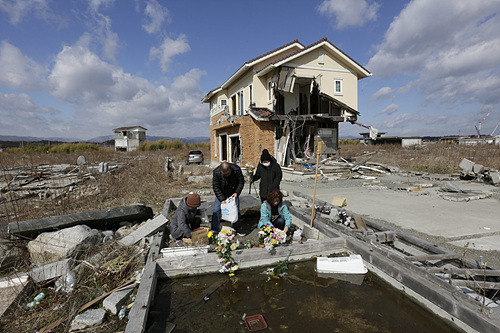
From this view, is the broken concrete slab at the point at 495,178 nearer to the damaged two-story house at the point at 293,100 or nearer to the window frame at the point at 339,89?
the damaged two-story house at the point at 293,100

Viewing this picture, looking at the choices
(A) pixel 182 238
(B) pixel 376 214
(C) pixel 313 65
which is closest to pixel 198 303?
(A) pixel 182 238

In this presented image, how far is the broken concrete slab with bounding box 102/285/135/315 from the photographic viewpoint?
130 inches

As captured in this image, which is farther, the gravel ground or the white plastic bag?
the white plastic bag

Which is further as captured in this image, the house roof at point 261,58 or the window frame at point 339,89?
the window frame at point 339,89

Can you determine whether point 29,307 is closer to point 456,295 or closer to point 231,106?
point 456,295

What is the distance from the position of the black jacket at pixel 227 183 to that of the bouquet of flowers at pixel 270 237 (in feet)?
4.46

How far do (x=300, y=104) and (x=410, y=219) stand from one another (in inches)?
496

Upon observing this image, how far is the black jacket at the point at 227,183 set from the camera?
5.77 m

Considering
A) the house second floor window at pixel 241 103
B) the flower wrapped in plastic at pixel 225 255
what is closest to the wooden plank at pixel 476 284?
the flower wrapped in plastic at pixel 225 255

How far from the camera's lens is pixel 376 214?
741 centimetres

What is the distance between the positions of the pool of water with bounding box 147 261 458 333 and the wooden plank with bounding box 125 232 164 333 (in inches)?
8.6

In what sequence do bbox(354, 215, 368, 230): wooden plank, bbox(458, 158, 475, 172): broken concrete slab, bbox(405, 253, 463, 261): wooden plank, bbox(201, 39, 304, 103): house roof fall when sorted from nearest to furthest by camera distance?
bbox(405, 253, 463, 261): wooden plank
bbox(354, 215, 368, 230): wooden plank
bbox(458, 158, 475, 172): broken concrete slab
bbox(201, 39, 304, 103): house roof

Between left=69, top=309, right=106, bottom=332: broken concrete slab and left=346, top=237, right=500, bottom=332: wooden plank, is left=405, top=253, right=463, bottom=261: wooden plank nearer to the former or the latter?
left=346, top=237, right=500, bottom=332: wooden plank

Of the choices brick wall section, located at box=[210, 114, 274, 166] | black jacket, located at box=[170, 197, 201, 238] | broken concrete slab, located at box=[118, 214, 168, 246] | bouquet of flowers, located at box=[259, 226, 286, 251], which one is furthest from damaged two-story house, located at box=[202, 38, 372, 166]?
bouquet of flowers, located at box=[259, 226, 286, 251]
